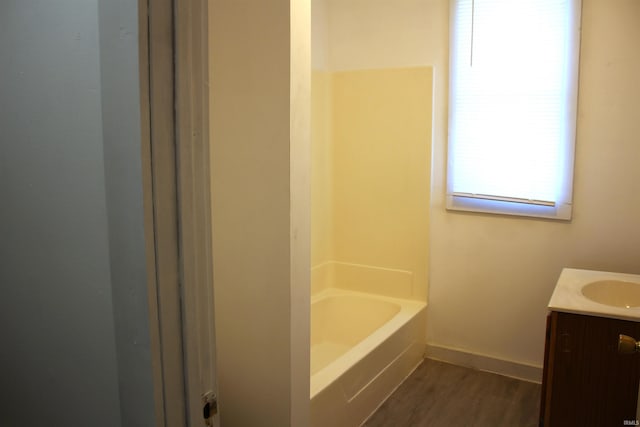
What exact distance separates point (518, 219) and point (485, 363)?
938 millimetres

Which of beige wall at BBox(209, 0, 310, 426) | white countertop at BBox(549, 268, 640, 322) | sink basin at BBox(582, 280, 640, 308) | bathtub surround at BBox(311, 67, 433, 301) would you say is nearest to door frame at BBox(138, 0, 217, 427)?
beige wall at BBox(209, 0, 310, 426)

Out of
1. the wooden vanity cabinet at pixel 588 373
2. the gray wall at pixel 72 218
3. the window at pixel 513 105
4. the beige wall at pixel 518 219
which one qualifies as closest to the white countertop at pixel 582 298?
the wooden vanity cabinet at pixel 588 373

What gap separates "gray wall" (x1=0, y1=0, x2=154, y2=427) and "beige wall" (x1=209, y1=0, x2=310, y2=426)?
2.40 feet

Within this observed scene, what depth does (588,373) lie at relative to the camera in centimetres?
210

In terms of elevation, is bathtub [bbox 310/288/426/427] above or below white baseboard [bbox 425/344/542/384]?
above

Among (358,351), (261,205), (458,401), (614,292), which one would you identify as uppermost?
(261,205)

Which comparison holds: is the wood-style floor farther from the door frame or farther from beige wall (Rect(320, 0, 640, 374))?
the door frame

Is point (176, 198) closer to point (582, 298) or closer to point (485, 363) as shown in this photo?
point (582, 298)

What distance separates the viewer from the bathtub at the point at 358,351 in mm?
2361

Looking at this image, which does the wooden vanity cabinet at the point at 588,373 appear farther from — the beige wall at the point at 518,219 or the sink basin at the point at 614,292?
the beige wall at the point at 518,219

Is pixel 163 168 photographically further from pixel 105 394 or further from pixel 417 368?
pixel 417 368

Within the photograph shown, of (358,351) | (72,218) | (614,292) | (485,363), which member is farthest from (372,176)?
(72,218)

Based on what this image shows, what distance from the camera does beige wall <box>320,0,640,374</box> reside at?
276cm

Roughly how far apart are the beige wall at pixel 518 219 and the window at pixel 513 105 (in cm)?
7
